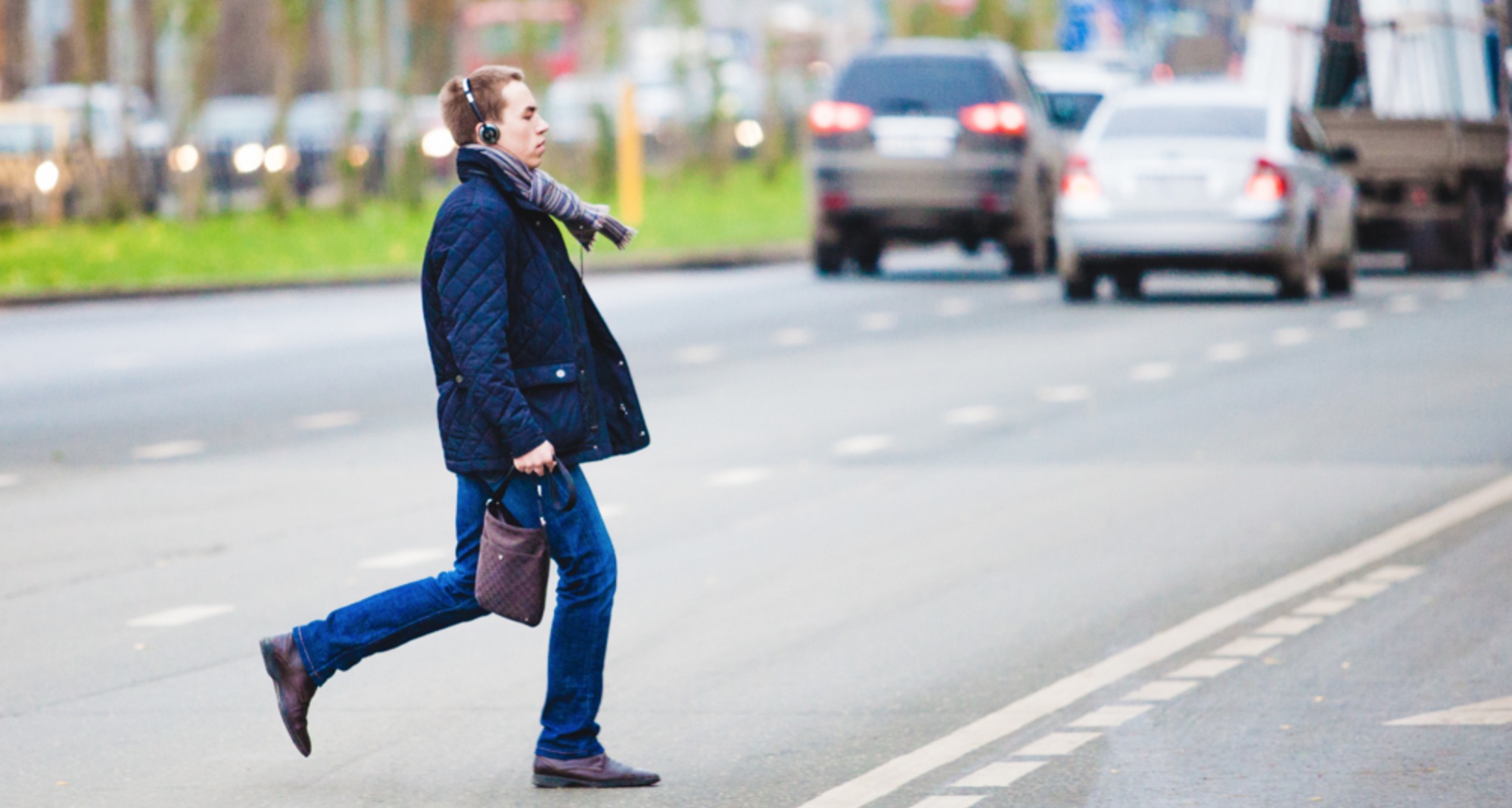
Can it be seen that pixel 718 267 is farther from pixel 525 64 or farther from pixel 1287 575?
pixel 1287 575

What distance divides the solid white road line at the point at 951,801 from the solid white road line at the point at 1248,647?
1890 mm

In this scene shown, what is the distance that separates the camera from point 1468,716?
7098mm

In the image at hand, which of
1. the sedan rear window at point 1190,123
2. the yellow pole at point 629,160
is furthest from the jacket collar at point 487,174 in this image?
the yellow pole at point 629,160

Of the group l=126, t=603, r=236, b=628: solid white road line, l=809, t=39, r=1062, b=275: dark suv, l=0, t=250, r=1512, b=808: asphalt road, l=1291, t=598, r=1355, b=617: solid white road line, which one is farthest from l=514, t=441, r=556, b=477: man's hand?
l=809, t=39, r=1062, b=275: dark suv

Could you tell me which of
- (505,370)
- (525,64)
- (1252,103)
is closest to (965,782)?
(505,370)

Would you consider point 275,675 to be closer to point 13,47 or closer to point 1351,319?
point 1351,319

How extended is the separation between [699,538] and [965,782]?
13.0 ft

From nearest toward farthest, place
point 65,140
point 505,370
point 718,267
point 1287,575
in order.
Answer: point 505,370 < point 1287,575 < point 718,267 < point 65,140

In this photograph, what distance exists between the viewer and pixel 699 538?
1032 centimetres

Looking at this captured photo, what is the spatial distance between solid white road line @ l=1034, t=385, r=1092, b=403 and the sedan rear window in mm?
6189

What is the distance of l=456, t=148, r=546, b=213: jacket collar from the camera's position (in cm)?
627

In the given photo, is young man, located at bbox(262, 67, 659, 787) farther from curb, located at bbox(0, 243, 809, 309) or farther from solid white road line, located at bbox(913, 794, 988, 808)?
curb, located at bbox(0, 243, 809, 309)

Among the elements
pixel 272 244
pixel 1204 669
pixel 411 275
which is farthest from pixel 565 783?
pixel 272 244

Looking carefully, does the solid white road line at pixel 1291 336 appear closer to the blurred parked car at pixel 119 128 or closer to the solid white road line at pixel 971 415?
the solid white road line at pixel 971 415
